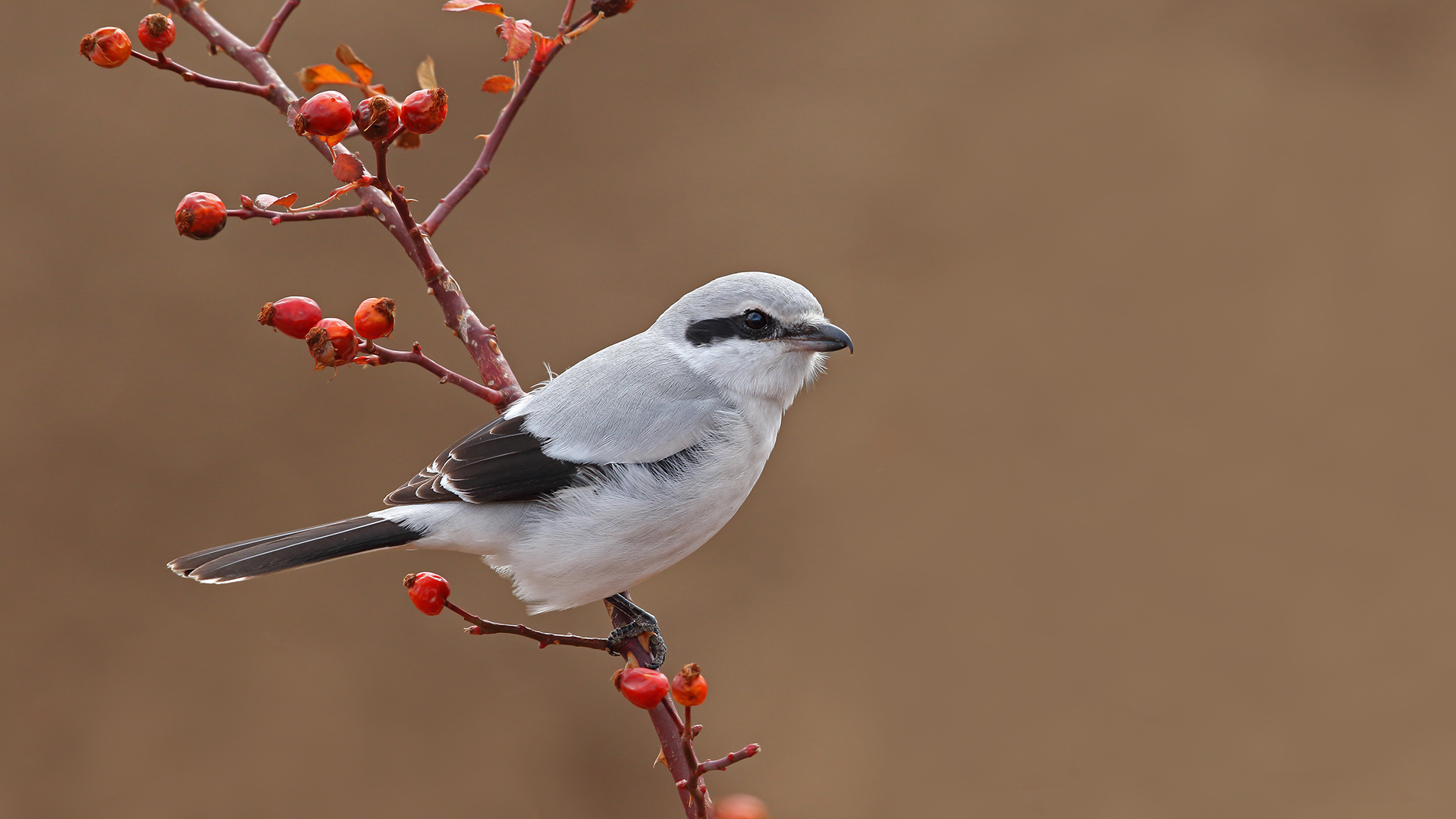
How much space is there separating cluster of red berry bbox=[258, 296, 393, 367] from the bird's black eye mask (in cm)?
45

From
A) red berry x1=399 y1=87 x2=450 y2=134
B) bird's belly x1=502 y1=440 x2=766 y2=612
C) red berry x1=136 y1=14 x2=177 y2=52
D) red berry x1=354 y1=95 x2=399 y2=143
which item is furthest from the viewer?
bird's belly x1=502 y1=440 x2=766 y2=612

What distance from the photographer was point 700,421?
140 centimetres

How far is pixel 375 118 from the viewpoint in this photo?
93 cm

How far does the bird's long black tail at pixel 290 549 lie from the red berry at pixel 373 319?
0.90 ft

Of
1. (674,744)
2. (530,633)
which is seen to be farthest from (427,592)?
(674,744)

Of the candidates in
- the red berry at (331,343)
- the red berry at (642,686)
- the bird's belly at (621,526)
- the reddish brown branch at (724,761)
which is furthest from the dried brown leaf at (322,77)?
the reddish brown branch at (724,761)

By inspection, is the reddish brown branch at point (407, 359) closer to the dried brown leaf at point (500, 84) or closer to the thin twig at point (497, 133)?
the thin twig at point (497, 133)

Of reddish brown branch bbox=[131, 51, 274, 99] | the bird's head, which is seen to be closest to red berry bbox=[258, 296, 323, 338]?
reddish brown branch bbox=[131, 51, 274, 99]

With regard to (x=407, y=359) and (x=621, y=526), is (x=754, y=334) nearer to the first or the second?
(x=621, y=526)

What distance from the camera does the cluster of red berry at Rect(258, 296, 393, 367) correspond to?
1.15m

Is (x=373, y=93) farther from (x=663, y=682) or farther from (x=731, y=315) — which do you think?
(x=663, y=682)

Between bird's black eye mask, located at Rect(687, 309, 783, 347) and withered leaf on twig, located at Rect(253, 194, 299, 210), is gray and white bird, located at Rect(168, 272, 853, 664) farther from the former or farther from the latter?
withered leaf on twig, located at Rect(253, 194, 299, 210)

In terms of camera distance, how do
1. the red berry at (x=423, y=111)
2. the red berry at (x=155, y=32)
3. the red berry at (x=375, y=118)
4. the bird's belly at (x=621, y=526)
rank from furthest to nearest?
the bird's belly at (x=621, y=526) → the red berry at (x=155, y=32) → the red berry at (x=423, y=111) → the red berry at (x=375, y=118)

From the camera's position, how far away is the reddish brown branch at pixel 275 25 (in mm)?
1145
